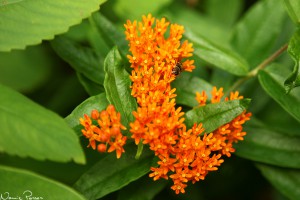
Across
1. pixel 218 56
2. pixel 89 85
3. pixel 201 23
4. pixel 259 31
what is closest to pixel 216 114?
pixel 218 56

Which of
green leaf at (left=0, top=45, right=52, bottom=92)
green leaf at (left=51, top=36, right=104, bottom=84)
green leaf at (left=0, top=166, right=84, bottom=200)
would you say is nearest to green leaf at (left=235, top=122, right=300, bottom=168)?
green leaf at (left=51, top=36, right=104, bottom=84)

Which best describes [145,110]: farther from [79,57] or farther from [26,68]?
[26,68]

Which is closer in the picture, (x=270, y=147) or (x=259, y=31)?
(x=270, y=147)

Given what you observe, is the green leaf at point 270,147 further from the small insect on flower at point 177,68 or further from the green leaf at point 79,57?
the green leaf at point 79,57

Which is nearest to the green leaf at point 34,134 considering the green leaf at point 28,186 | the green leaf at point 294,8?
the green leaf at point 28,186

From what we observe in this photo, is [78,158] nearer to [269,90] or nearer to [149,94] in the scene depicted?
[149,94]

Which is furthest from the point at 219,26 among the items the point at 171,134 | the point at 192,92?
the point at 171,134

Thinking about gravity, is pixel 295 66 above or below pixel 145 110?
above
